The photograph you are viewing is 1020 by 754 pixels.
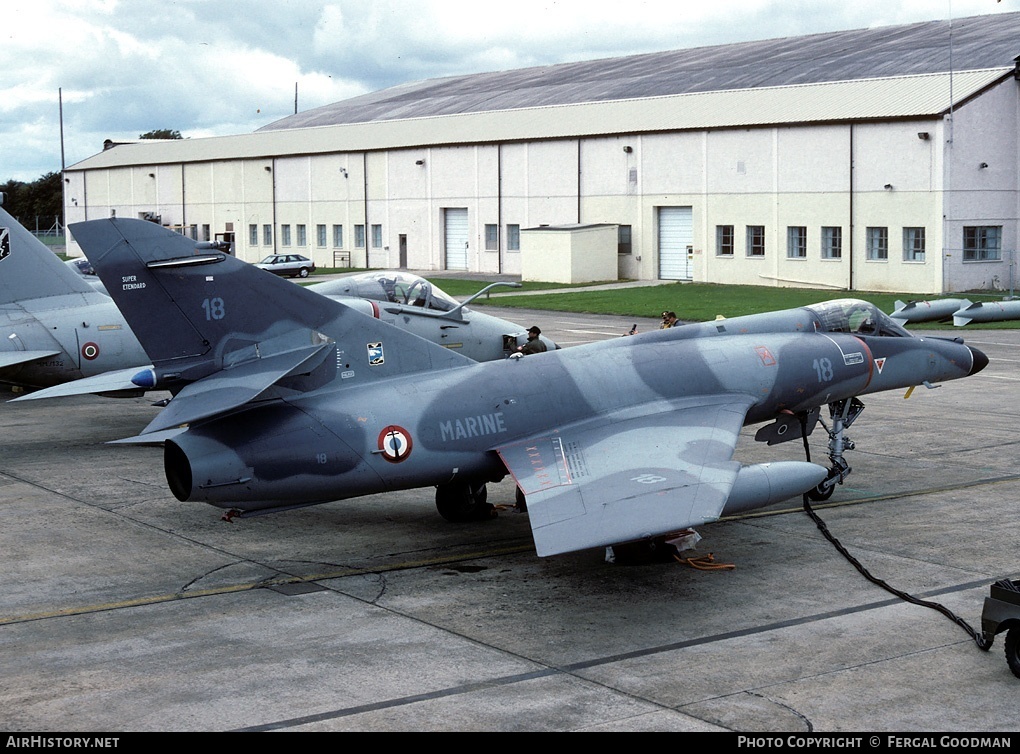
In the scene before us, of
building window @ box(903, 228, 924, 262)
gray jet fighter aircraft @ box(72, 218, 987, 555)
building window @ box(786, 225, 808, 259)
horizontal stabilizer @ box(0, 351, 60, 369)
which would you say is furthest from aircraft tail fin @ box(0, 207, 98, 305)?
building window @ box(786, 225, 808, 259)

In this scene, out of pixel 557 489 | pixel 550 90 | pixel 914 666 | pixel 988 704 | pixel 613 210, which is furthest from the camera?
pixel 550 90

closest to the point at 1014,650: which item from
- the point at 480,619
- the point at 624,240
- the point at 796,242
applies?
the point at 480,619

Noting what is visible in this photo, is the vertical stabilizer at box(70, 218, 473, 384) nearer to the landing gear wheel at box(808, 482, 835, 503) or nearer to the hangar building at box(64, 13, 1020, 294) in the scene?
the landing gear wheel at box(808, 482, 835, 503)

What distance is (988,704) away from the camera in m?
10.0

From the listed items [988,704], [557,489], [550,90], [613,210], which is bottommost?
[988,704]

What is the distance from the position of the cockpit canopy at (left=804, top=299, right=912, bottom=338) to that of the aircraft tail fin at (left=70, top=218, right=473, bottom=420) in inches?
291

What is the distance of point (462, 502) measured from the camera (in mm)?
16875

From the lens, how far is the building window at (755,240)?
188ft

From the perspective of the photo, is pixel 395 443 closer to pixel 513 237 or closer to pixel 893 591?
pixel 893 591

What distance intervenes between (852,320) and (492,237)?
52.7 m

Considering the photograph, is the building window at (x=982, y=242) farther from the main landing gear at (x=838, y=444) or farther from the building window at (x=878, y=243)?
the main landing gear at (x=838, y=444)

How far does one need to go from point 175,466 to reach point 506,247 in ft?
183

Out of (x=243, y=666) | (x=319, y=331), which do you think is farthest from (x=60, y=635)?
(x=319, y=331)

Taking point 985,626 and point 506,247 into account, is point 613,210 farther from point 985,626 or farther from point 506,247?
point 985,626
